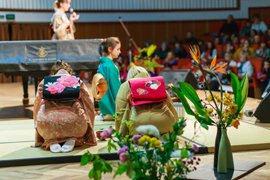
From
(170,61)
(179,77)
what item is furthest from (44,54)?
(170,61)

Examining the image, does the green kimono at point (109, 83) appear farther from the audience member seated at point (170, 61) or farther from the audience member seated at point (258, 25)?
the audience member seated at point (258, 25)

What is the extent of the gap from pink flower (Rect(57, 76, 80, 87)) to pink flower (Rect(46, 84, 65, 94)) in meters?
0.05

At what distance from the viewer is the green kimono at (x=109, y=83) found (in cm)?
757

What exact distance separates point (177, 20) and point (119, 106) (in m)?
10.4

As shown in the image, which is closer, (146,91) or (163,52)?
(146,91)

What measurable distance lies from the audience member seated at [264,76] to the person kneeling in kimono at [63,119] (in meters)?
5.33

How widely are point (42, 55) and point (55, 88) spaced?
2642 mm

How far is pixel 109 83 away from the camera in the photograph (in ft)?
25.3

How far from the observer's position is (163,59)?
562 inches

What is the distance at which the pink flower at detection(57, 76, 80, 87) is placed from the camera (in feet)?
18.9

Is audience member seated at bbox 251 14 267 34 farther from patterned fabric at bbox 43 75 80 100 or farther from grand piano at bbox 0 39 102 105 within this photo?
patterned fabric at bbox 43 75 80 100

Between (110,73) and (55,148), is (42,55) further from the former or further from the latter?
(55,148)

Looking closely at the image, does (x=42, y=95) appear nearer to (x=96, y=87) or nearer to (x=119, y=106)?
(x=119, y=106)

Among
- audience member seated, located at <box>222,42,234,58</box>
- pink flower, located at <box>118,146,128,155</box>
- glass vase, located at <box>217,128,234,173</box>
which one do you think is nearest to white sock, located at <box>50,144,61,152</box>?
glass vase, located at <box>217,128,234,173</box>
